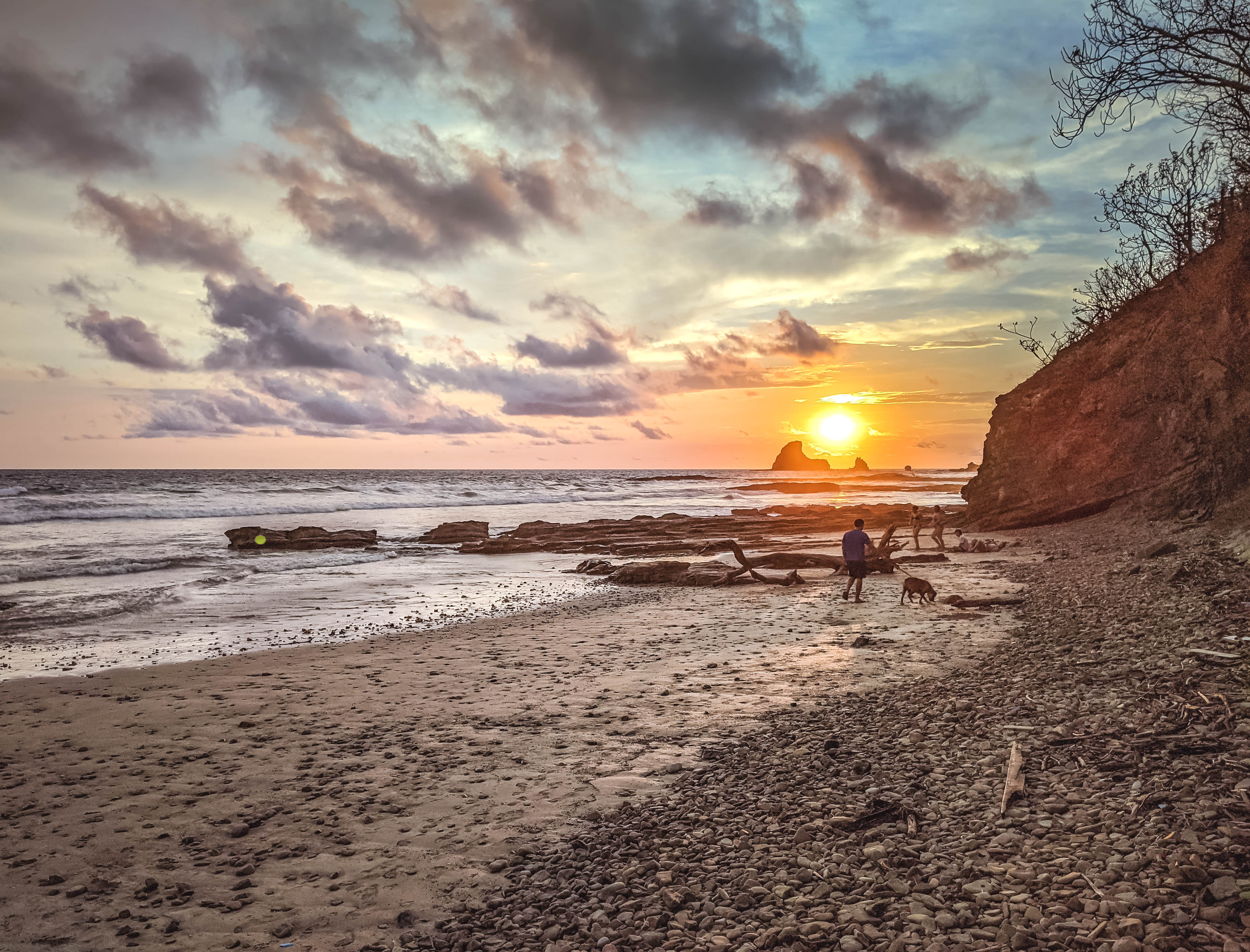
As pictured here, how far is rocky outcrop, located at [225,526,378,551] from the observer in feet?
105

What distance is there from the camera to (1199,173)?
48.3 ft

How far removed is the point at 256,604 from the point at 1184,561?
21.5 meters

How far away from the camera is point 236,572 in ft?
79.8

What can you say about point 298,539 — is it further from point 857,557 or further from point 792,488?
point 792,488

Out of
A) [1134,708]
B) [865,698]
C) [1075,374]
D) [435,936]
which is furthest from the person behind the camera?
[1075,374]

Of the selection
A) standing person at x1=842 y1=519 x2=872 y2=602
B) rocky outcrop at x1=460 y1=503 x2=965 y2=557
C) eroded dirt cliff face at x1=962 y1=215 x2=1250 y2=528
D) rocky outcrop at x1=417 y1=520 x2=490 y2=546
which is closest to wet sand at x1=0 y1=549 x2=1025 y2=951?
standing person at x1=842 y1=519 x2=872 y2=602

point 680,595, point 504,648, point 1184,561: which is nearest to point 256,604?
point 504,648

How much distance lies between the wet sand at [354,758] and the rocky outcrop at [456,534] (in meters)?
21.1

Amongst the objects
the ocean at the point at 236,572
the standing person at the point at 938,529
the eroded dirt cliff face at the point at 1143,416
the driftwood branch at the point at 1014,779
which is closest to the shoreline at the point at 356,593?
the ocean at the point at 236,572

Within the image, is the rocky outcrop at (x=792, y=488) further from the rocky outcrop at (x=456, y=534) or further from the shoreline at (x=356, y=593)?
the rocky outcrop at (x=456, y=534)

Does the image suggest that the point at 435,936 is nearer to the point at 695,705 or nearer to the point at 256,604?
the point at 695,705

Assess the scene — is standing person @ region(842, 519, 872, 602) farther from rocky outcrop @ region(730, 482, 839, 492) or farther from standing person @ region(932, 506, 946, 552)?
rocky outcrop @ region(730, 482, 839, 492)

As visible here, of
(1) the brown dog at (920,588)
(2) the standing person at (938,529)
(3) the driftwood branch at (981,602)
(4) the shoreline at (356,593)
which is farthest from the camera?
(2) the standing person at (938,529)

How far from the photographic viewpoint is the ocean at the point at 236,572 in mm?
14172
